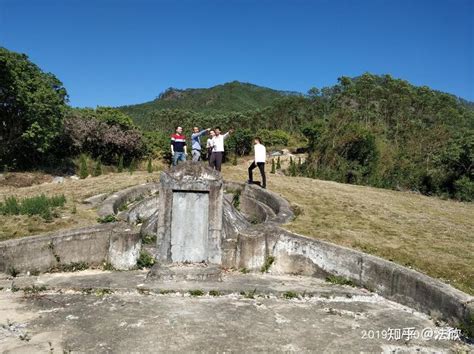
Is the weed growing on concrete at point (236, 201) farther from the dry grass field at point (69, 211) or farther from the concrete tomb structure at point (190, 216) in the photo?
the concrete tomb structure at point (190, 216)

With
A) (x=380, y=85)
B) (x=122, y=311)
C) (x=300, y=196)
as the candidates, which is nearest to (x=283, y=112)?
(x=380, y=85)

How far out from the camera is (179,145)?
12.7 m

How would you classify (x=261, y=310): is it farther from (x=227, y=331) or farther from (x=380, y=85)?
(x=380, y=85)

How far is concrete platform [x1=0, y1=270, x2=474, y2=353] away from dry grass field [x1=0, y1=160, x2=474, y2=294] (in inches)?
62.6

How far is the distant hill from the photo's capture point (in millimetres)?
79125

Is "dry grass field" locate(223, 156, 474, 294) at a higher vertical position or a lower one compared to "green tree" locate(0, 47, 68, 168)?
lower

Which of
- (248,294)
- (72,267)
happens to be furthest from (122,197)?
(248,294)

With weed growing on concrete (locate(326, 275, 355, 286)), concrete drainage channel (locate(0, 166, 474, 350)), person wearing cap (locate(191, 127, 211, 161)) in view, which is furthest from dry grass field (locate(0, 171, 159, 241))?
weed growing on concrete (locate(326, 275, 355, 286))

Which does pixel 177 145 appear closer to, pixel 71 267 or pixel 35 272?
pixel 71 267

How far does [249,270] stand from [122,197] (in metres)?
5.44

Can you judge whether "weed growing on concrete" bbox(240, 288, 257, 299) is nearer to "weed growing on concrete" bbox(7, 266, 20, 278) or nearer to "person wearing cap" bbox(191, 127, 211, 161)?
"weed growing on concrete" bbox(7, 266, 20, 278)

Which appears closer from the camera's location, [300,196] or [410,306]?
[410,306]

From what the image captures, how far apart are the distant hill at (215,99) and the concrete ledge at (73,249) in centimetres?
6690

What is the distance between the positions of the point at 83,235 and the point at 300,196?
24.4ft
